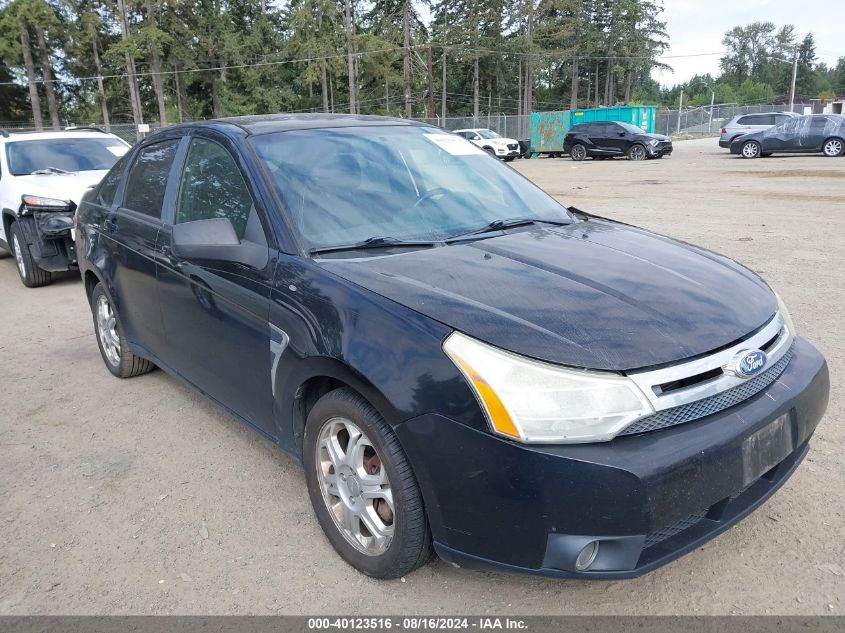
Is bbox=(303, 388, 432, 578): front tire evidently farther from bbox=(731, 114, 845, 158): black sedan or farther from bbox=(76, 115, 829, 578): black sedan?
bbox=(731, 114, 845, 158): black sedan

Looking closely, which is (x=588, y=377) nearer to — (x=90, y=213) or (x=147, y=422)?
(x=147, y=422)

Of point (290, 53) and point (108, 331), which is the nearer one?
point (108, 331)

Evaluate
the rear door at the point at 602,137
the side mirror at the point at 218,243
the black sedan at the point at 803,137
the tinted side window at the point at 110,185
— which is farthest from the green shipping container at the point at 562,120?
the side mirror at the point at 218,243

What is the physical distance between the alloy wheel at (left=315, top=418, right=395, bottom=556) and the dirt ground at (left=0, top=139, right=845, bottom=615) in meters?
0.19

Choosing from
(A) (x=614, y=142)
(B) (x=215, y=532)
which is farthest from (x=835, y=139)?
(B) (x=215, y=532)

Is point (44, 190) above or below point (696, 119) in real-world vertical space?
below

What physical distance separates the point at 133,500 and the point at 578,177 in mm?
19432

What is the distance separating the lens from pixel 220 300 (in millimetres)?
3012

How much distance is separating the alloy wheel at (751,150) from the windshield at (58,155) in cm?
2342

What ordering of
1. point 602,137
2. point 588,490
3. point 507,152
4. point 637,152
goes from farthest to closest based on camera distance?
point 507,152 < point 602,137 < point 637,152 < point 588,490

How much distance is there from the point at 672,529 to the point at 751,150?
2668 cm

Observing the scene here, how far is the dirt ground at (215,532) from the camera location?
94.0 inches

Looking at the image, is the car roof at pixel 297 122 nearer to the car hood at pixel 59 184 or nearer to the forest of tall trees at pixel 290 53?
the car hood at pixel 59 184

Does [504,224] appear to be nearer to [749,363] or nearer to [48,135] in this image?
[749,363]
